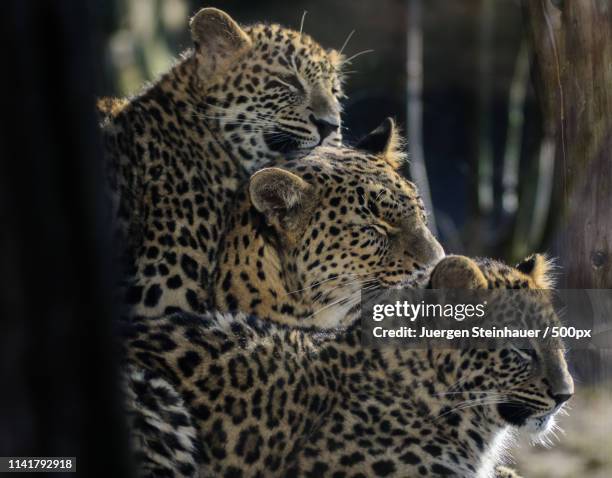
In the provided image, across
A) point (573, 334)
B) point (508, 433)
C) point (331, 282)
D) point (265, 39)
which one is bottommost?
point (508, 433)

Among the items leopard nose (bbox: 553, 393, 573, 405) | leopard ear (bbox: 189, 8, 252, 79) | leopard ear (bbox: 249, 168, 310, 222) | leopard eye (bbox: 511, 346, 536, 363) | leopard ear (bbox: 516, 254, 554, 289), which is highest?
leopard ear (bbox: 189, 8, 252, 79)

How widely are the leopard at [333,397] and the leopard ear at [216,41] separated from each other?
8.57 feet

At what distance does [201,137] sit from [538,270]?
2.74 meters

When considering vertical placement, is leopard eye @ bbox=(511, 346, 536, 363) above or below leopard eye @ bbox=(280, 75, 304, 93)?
below

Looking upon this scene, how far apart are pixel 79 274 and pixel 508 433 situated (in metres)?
3.85

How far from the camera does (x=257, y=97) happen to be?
26.9ft

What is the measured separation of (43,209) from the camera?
2754mm

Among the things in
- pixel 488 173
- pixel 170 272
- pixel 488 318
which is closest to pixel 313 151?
pixel 170 272

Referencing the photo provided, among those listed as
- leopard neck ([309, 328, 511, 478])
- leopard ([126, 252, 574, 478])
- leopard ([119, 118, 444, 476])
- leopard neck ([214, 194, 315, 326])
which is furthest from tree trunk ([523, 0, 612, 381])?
leopard neck ([214, 194, 315, 326])

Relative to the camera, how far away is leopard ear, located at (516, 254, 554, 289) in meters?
6.44

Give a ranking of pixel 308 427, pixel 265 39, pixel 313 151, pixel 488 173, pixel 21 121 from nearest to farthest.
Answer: pixel 21 121 < pixel 308 427 < pixel 313 151 < pixel 265 39 < pixel 488 173

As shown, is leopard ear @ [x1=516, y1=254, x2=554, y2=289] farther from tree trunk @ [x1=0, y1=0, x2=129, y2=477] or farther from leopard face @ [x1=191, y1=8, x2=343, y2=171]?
tree trunk @ [x1=0, y1=0, x2=129, y2=477]

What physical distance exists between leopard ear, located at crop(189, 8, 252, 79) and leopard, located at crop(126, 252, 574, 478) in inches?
103

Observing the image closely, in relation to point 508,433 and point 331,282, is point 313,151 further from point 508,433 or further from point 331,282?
point 508,433
